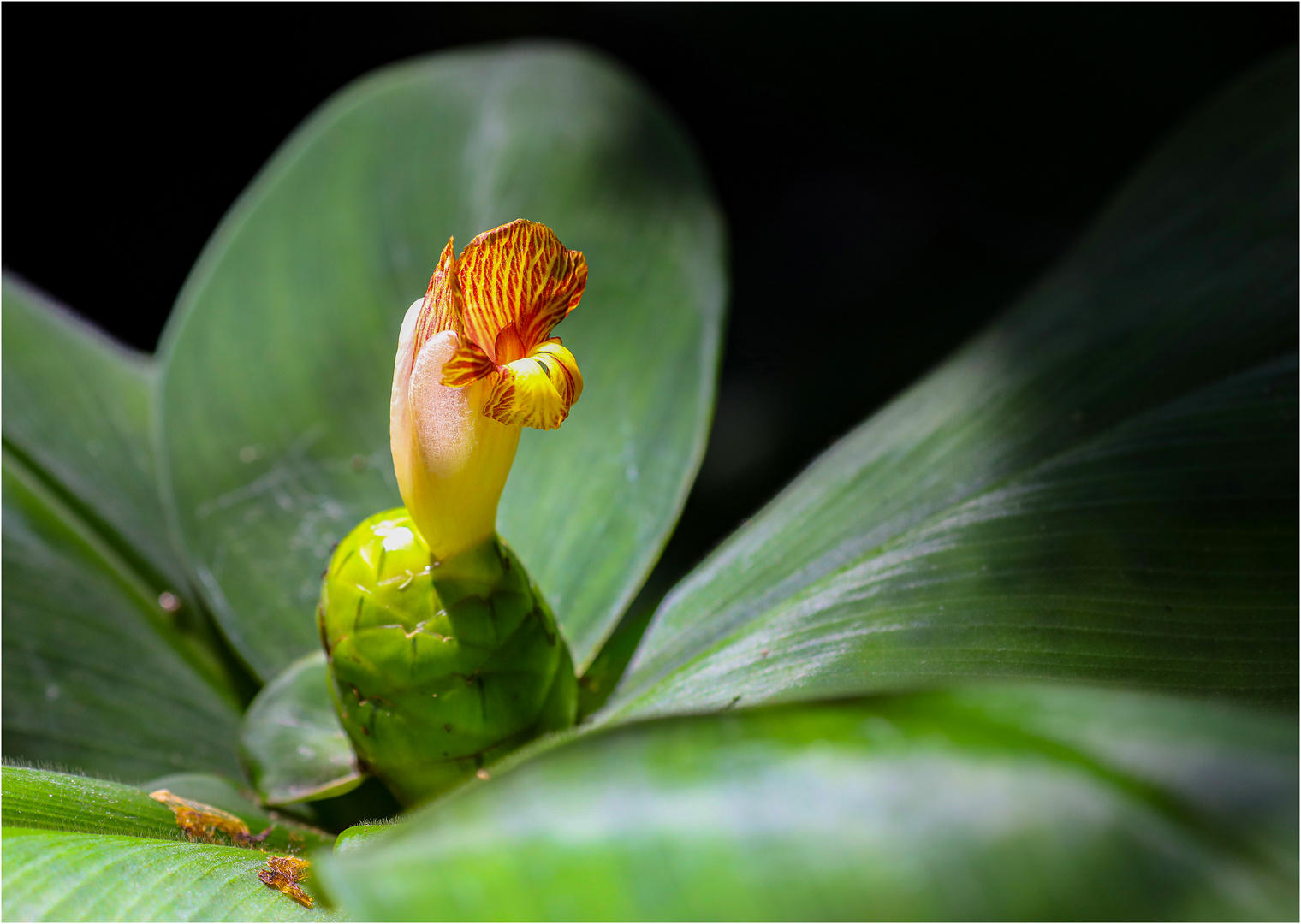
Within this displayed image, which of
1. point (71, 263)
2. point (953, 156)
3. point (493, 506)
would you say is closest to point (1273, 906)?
point (493, 506)

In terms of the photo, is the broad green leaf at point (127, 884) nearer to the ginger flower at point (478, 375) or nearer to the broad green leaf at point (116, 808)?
the broad green leaf at point (116, 808)

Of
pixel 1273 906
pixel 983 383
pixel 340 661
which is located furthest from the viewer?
pixel 983 383

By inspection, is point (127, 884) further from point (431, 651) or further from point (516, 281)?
point (516, 281)

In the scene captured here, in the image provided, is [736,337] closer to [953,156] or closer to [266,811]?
[953,156]

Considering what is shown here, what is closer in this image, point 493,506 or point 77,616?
point 493,506

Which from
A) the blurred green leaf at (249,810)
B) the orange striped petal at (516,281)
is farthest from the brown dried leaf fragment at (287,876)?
the orange striped petal at (516,281)

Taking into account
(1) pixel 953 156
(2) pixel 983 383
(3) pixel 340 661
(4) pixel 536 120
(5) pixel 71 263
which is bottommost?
(3) pixel 340 661

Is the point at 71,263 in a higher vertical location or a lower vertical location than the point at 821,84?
lower

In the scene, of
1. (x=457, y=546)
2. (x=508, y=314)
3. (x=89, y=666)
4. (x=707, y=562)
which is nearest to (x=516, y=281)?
(x=508, y=314)
